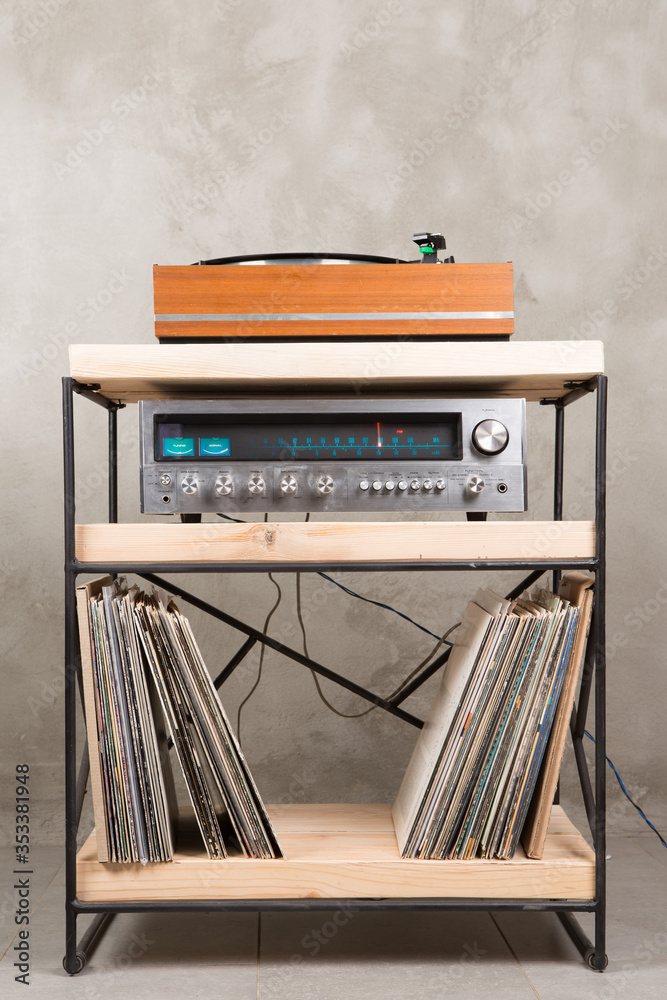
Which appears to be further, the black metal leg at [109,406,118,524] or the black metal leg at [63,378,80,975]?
the black metal leg at [109,406,118,524]

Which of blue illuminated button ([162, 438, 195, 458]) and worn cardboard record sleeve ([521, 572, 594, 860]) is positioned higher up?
blue illuminated button ([162, 438, 195, 458])

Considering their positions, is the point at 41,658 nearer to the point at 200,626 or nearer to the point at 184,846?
the point at 200,626

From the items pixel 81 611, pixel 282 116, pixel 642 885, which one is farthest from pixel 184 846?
pixel 282 116

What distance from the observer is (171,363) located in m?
1.35

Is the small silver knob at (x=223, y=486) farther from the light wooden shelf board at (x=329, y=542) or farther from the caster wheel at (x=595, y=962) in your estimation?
the caster wheel at (x=595, y=962)

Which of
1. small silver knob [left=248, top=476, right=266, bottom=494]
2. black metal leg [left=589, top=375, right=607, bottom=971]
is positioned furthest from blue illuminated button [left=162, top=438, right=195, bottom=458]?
black metal leg [left=589, top=375, right=607, bottom=971]

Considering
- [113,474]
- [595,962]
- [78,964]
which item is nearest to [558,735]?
[595,962]

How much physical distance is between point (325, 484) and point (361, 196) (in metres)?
1.13

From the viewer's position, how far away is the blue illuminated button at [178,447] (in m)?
1.37

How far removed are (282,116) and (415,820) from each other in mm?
1733

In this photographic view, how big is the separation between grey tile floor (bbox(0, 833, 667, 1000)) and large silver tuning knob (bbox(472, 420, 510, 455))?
853mm

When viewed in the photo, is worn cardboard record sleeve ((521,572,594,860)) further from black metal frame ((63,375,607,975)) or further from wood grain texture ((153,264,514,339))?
wood grain texture ((153,264,514,339))

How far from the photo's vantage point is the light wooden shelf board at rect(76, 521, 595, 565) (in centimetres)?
134

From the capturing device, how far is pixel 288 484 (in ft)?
4.43
